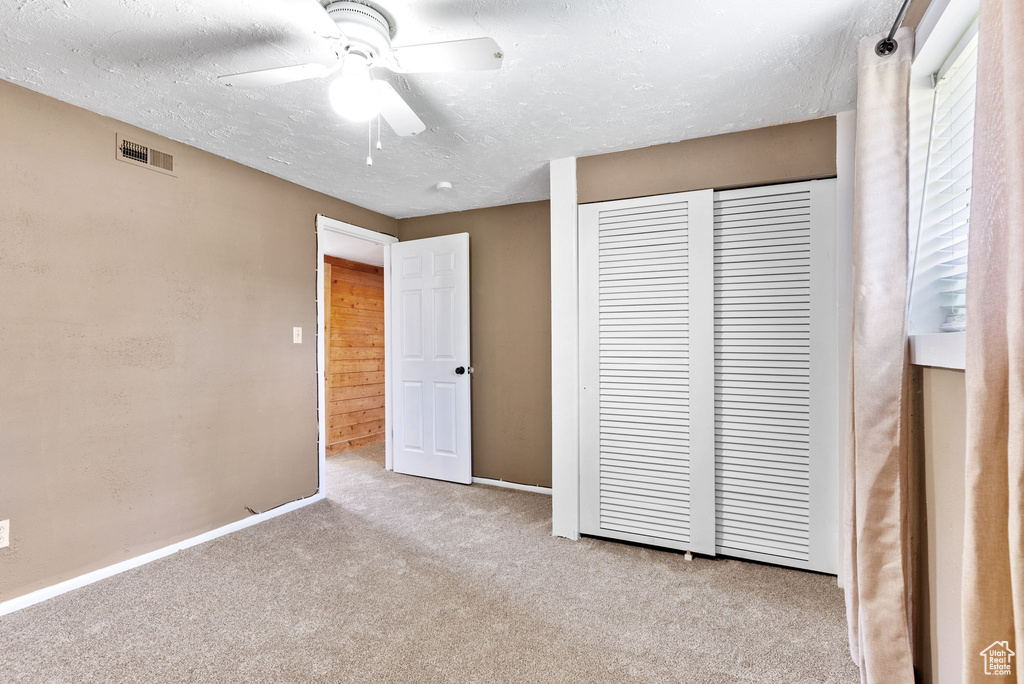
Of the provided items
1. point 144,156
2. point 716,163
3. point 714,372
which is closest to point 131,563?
point 144,156

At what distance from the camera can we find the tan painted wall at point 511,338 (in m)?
3.85

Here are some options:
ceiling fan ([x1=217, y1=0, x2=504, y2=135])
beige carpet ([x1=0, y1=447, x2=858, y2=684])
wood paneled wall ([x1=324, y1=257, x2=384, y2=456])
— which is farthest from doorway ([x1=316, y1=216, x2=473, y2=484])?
ceiling fan ([x1=217, y1=0, x2=504, y2=135])

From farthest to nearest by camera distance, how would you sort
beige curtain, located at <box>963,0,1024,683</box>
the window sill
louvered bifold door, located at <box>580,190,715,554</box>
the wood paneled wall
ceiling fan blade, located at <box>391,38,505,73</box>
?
the wood paneled wall
louvered bifold door, located at <box>580,190,715,554</box>
ceiling fan blade, located at <box>391,38,505,73</box>
the window sill
beige curtain, located at <box>963,0,1024,683</box>

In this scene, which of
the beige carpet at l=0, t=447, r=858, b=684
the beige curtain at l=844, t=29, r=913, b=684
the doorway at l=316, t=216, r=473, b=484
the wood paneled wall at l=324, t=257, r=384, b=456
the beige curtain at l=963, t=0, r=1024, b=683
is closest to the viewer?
the beige curtain at l=963, t=0, r=1024, b=683

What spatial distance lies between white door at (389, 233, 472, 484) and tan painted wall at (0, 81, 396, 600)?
3.29 ft

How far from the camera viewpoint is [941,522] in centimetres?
130

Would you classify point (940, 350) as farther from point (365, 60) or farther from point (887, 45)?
point (365, 60)

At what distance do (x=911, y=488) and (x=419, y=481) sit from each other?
3.33 meters

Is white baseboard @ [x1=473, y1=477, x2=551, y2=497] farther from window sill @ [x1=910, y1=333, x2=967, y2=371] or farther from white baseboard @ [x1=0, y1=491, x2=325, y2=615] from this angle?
window sill @ [x1=910, y1=333, x2=967, y2=371]

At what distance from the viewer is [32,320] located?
7.14 feet

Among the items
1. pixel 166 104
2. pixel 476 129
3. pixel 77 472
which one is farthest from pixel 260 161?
pixel 77 472

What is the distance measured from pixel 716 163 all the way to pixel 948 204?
1.36 meters

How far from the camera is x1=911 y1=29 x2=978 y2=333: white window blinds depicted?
49.7 inches

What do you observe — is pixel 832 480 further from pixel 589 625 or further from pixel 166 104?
pixel 166 104
